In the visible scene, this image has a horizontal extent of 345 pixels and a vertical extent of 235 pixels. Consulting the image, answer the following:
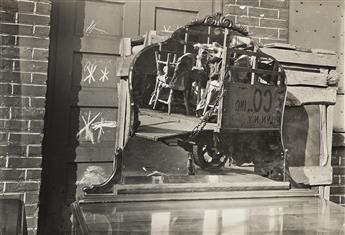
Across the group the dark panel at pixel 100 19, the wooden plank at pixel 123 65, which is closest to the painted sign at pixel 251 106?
the wooden plank at pixel 123 65

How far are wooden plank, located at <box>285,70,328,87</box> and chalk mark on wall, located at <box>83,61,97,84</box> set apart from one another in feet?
3.69

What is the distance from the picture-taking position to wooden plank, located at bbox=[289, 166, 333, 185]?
2549 millimetres

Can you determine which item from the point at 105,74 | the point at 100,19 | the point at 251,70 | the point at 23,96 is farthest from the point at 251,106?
the point at 23,96

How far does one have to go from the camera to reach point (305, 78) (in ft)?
8.30

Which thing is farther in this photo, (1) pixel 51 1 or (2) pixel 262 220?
(1) pixel 51 1

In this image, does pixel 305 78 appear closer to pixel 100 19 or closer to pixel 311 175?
pixel 311 175

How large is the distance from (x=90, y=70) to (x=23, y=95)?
1.40 ft

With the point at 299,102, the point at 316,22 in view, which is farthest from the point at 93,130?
the point at 316,22

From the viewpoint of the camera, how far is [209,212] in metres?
1.82

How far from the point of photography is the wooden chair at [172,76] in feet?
7.16

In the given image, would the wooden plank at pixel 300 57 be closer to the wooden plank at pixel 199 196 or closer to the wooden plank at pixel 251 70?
the wooden plank at pixel 251 70

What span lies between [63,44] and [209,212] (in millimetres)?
1351

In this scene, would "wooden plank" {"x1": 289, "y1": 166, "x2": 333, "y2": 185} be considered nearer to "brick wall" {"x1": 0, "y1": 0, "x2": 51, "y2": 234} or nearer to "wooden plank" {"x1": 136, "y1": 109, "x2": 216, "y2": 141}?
"wooden plank" {"x1": 136, "y1": 109, "x2": 216, "y2": 141}

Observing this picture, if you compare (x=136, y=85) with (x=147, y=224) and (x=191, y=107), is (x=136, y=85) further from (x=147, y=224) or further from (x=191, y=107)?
(x=147, y=224)
